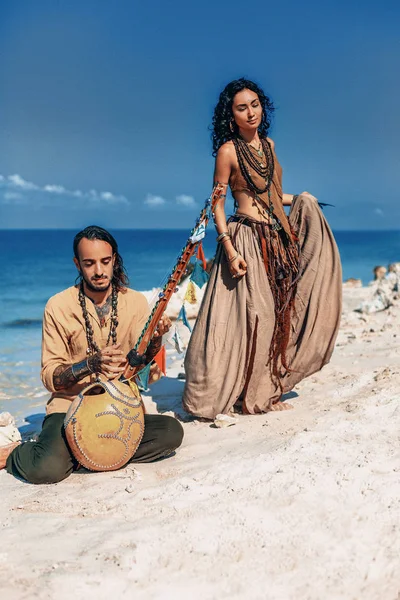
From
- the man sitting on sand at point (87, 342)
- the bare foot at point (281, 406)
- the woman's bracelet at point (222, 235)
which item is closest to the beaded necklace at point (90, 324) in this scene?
the man sitting on sand at point (87, 342)

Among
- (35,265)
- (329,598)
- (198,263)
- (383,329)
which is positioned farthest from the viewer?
(35,265)

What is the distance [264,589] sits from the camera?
87.7 inches

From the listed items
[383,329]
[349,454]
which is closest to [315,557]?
[349,454]

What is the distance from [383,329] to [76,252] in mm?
4246

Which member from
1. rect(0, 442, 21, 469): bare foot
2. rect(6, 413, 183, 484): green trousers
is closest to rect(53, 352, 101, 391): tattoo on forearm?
rect(6, 413, 183, 484): green trousers

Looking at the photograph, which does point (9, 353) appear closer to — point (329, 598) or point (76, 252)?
point (76, 252)

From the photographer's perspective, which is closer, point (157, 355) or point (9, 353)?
point (157, 355)

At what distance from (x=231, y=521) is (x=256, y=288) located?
191cm

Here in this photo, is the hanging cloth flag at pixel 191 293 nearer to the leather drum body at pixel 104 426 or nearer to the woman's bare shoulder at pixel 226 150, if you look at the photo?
the woman's bare shoulder at pixel 226 150

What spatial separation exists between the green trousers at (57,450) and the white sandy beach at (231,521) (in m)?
0.06

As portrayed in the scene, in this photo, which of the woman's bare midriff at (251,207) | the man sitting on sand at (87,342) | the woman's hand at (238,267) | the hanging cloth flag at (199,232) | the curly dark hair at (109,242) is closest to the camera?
the man sitting on sand at (87,342)

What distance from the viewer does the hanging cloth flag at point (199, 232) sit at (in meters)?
3.83

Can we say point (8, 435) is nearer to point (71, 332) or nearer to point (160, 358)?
point (71, 332)

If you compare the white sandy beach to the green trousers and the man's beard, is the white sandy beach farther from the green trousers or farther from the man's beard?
the man's beard
